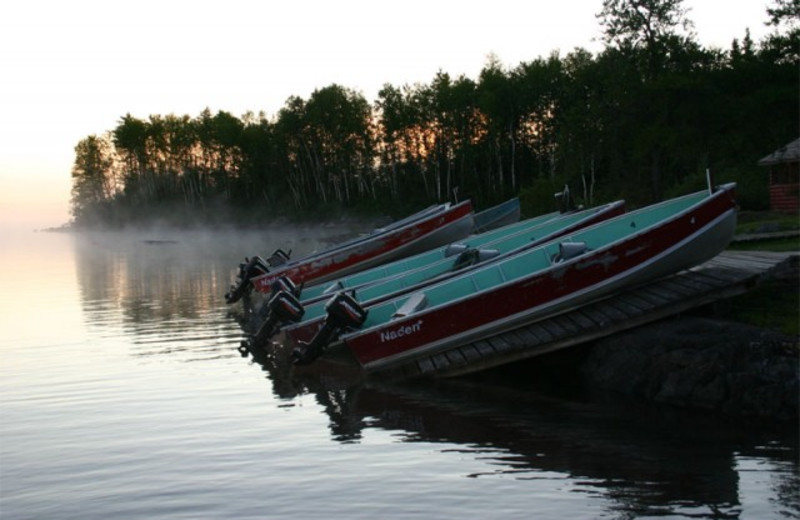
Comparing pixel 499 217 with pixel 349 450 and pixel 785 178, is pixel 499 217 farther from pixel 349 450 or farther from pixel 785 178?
pixel 349 450

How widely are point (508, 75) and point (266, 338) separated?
57617 mm

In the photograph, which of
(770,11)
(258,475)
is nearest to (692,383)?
(258,475)

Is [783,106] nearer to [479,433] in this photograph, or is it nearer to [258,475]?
[479,433]

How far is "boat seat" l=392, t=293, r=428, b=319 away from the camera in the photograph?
525 inches

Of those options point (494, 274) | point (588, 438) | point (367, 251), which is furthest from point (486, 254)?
point (367, 251)

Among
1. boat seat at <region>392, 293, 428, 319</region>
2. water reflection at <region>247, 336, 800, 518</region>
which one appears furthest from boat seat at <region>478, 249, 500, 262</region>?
water reflection at <region>247, 336, 800, 518</region>

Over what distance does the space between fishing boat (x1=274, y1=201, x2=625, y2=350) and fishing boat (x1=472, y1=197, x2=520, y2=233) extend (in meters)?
10.6

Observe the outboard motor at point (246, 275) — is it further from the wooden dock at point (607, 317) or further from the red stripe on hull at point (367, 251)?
the wooden dock at point (607, 317)

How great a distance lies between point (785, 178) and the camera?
98.1 feet

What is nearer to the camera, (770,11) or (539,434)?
(539,434)

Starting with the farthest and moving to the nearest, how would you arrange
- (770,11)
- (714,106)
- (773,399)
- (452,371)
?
(770,11)
(714,106)
(452,371)
(773,399)

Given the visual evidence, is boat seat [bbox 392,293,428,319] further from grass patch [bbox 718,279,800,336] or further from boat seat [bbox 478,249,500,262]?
grass patch [bbox 718,279,800,336]

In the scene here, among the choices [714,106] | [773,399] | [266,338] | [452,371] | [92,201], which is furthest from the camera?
[92,201]

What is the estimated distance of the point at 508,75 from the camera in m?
69.8
